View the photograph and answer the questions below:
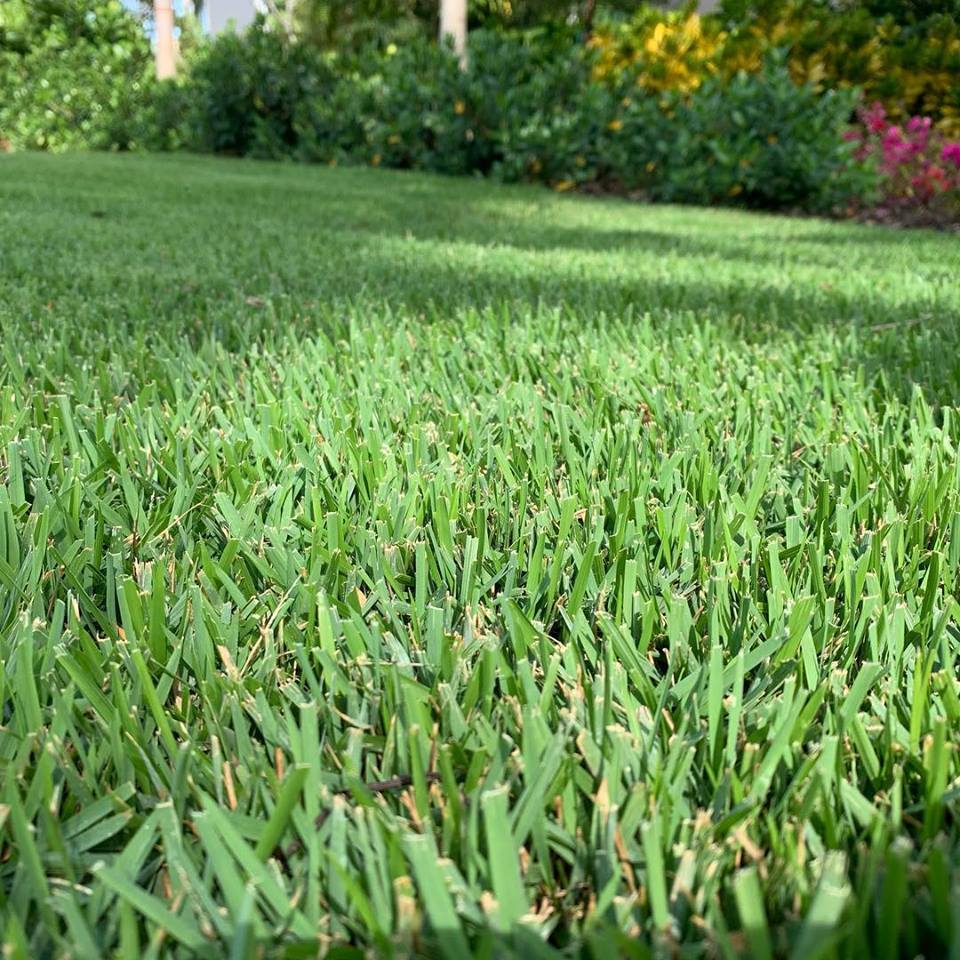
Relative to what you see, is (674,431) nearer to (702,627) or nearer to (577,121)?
(702,627)

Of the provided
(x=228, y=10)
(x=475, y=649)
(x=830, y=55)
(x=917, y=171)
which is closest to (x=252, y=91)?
(x=830, y=55)

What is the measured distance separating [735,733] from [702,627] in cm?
25

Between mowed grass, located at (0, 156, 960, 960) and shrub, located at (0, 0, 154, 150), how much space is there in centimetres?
1308

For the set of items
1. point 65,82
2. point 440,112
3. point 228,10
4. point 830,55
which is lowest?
point 440,112

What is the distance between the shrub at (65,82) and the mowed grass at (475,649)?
42.9 feet

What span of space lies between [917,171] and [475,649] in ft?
29.0

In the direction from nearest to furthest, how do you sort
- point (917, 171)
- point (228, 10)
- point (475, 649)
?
1. point (475, 649)
2. point (917, 171)
3. point (228, 10)

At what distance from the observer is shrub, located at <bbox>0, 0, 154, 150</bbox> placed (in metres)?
13.6

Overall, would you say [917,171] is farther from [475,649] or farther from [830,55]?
[475,649]

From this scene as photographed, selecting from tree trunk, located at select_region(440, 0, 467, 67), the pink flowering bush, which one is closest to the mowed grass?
the pink flowering bush

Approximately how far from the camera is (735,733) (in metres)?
0.86

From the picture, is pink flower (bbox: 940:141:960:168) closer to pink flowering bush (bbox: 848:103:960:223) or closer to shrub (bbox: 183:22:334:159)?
pink flowering bush (bbox: 848:103:960:223)

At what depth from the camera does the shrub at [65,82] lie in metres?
13.6

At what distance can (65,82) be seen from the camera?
44.7 ft
